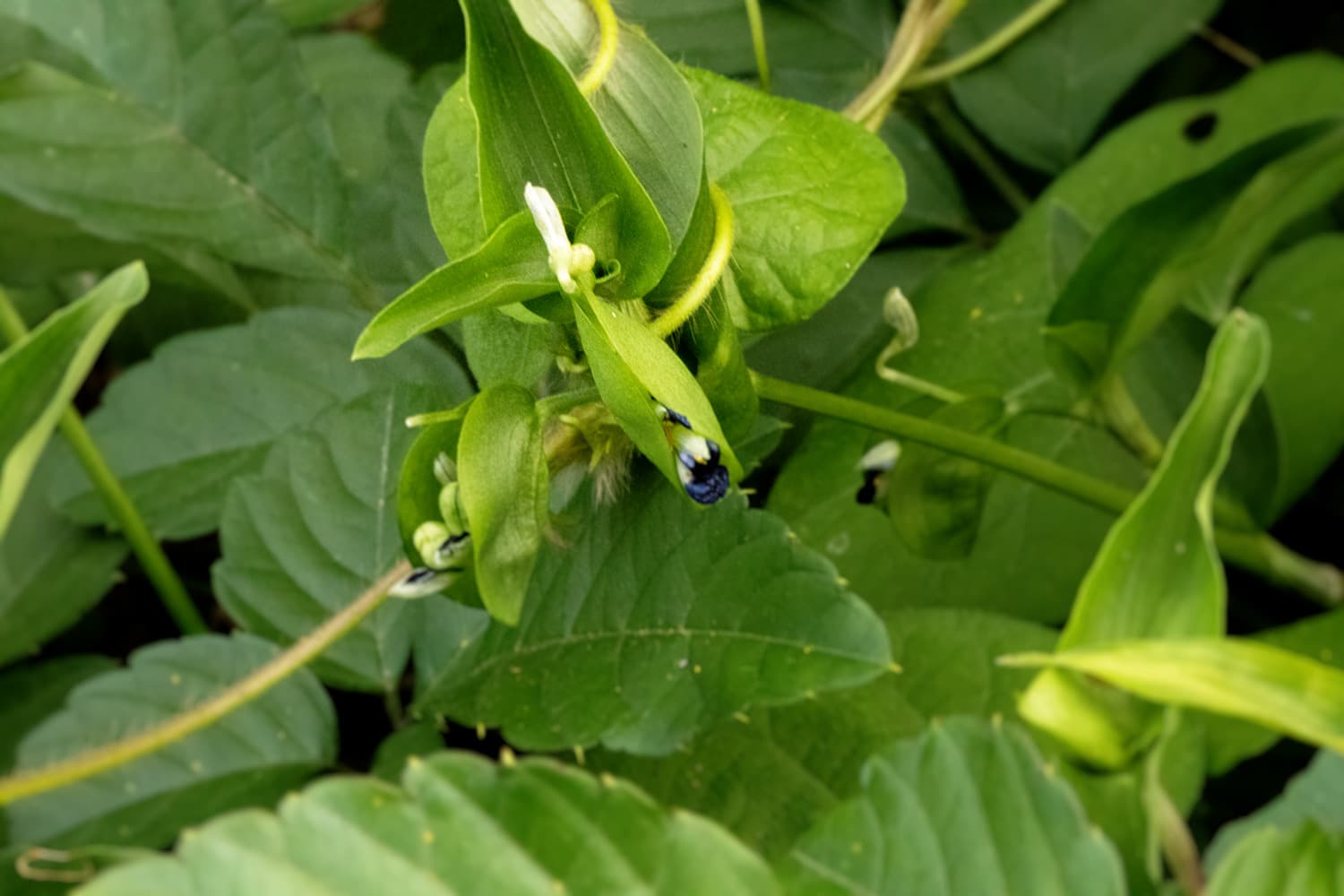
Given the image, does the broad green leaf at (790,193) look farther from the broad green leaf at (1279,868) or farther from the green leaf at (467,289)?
the broad green leaf at (1279,868)

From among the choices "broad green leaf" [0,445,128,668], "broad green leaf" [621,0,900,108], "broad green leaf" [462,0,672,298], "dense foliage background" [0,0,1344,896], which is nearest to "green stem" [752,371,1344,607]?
"dense foliage background" [0,0,1344,896]

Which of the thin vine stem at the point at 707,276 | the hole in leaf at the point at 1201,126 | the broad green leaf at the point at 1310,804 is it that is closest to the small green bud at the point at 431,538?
the thin vine stem at the point at 707,276

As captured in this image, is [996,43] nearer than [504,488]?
No

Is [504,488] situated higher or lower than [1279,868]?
higher

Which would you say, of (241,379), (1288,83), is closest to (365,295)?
(241,379)

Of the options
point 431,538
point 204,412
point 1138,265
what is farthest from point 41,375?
point 1138,265

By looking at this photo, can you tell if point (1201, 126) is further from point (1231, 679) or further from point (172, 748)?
point (172, 748)
